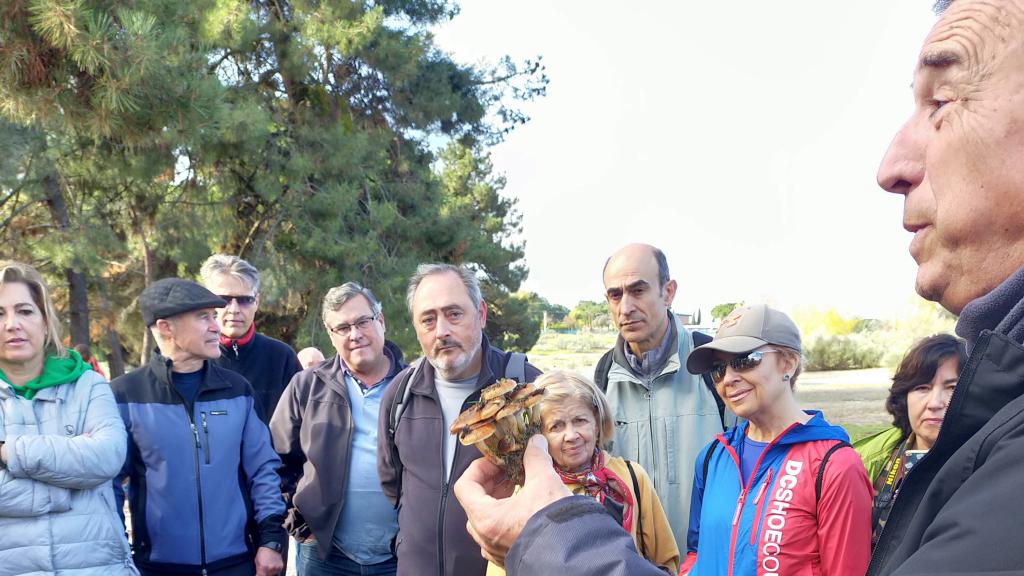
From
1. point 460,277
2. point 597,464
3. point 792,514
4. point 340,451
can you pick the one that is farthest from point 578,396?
point 340,451

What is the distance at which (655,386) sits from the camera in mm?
3340

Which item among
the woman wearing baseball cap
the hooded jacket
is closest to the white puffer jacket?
the hooded jacket

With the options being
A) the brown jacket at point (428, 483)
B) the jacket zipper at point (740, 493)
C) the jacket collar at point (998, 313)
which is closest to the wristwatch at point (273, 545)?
the brown jacket at point (428, 483)

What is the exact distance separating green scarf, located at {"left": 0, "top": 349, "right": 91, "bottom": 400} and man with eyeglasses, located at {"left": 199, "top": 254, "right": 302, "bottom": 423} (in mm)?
1281

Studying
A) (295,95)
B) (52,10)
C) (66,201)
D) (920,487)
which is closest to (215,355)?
(52,10)

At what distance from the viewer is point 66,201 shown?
10.3m

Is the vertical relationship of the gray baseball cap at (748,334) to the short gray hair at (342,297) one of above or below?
below

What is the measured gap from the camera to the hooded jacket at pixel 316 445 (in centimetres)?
367

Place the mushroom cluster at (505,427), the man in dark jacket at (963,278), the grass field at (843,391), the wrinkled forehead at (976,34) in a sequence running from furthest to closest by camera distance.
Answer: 1. the grass field at (843,391)
2. the mushroom cluster at (505,427)
3. the wrinkled forehead at (976,34)
4. the man in dark jacket at (963,278)

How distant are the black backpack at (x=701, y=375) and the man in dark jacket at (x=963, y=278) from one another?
238cm

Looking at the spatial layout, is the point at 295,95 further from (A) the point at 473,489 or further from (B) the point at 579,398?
(A) the point at 473,489

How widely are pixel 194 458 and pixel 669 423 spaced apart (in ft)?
6.89

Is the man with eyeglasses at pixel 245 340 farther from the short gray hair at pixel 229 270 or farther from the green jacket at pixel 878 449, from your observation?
the green jacket at pixel 878 449

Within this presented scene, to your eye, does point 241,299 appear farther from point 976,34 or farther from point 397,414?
point 976,34
